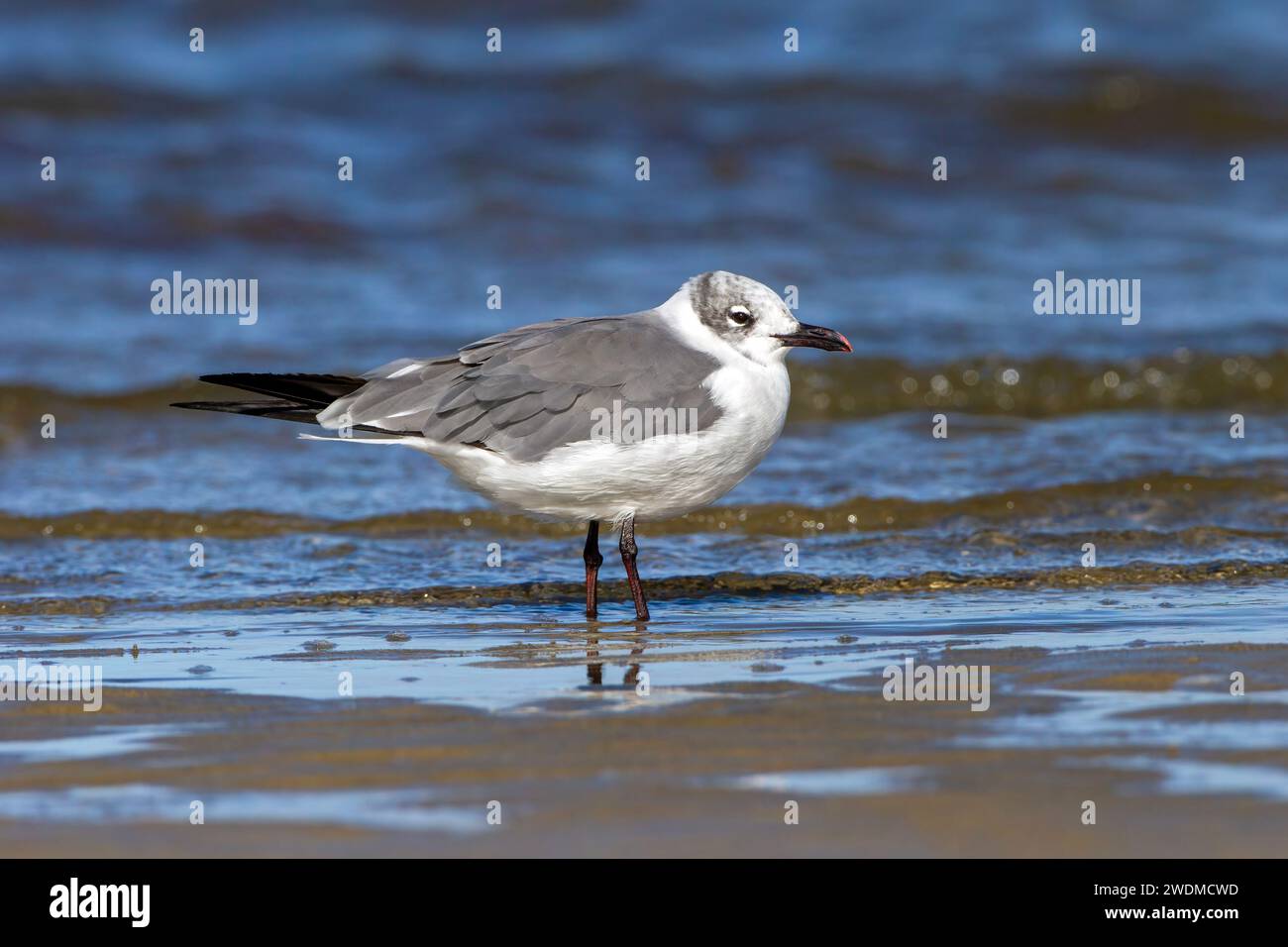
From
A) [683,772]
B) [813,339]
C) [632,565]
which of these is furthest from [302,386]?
[683,772]

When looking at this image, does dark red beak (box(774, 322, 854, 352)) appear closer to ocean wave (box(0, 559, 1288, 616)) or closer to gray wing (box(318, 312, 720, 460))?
gray wing (box(318, 312, 720, 460))

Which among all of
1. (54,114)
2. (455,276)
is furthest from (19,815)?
(54,114)

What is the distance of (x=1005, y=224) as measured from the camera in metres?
14.3

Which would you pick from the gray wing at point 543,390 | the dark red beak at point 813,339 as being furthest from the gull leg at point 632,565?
the dark red beak at point 813,339

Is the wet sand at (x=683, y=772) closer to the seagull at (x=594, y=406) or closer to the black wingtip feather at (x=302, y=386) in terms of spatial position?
the seagull at (x=594, y=406)

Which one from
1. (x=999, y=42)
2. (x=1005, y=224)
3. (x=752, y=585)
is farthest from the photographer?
(x=999, y=42)

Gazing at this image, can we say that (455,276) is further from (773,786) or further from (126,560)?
(773,786)

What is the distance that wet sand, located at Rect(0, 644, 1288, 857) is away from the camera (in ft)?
12.0

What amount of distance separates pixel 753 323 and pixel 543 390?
34.8 inches

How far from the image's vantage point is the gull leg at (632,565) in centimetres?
627

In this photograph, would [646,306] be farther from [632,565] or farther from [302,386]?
[302,386]

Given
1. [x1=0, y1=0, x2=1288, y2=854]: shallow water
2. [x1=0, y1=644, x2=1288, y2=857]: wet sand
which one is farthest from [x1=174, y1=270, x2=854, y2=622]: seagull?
[x1=0, y1=644, x2=1288, y2=857]: wet sand
